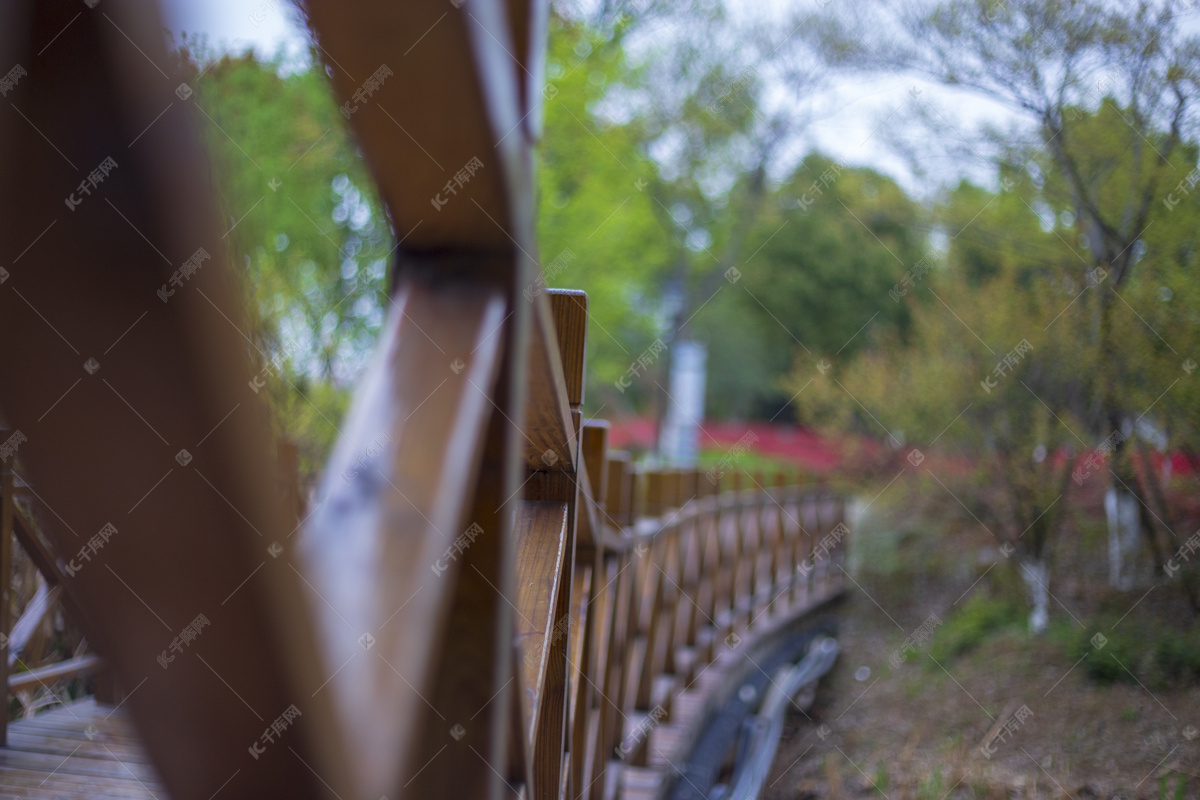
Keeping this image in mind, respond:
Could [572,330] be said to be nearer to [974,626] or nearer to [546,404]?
[546,404]

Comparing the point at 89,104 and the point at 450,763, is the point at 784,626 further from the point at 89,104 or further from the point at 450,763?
the point at 89,104

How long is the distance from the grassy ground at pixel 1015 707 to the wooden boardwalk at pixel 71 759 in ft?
10.4

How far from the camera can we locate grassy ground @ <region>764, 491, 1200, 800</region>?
12.6 feet

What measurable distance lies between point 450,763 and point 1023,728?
449 cm

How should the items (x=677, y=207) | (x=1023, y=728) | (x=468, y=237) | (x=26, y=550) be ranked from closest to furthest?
1. (x=468, y=237)
2. (x=26, y=550)
3. (x=1023, y=728)
4. (x=677, y=207)

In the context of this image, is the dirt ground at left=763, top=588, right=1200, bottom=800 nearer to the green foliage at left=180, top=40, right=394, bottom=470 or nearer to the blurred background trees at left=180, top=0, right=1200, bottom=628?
the blurred background trees at left=180, top=0, right=1200, bottom=628

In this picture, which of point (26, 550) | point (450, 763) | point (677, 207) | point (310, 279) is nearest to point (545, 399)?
point (450, 763)

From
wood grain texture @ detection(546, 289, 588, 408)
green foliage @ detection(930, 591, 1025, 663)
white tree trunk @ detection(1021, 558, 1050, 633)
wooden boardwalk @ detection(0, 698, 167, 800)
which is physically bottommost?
wooden boardwalk @ detection(0, 698, 167, 800)

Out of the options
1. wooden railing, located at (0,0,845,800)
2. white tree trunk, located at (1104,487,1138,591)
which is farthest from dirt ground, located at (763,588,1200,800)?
wooden railing, located at (0,0,845,800)

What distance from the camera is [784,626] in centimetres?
636

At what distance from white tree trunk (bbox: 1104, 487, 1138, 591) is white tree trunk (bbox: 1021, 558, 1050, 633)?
456 mm

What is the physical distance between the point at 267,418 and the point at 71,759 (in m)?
2.21

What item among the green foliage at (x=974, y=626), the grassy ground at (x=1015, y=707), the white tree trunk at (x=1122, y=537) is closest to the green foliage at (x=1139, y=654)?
the grassy ground at (x=1015, y=707)

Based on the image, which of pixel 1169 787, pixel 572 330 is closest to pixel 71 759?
pixel 572 330
